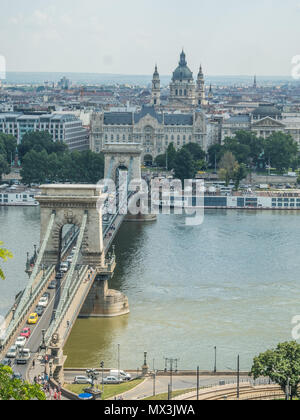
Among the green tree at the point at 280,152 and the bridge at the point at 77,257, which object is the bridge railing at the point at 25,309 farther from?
the green tree at the point at 280,152

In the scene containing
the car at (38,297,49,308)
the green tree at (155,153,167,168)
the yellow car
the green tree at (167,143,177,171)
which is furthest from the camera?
the green tree at (155,153,167,168)

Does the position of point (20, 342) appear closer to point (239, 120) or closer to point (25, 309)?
point (25, 309)

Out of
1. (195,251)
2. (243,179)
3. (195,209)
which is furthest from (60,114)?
(195,251)

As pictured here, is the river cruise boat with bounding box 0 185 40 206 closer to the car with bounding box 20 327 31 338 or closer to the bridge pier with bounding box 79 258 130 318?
the bridge pier with bounding box 79 258 130 318


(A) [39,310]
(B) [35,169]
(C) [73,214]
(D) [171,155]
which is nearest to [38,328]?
(A) [39,310]

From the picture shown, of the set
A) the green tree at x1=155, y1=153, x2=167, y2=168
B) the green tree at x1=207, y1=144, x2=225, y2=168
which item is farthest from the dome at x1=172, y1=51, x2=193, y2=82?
the green tree at x1=155, y1=153, x2=167, y2=168

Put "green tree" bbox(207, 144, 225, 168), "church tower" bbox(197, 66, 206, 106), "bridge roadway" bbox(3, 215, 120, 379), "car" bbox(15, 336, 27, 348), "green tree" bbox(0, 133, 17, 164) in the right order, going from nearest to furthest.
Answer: "bridge roadway" bbox(3, 215, 120, 379), "car" bbox(15, 336, 27, 348), "green tree" bbox(0, 133, 17, 164), "green tree" bbox(207, 144, 225, 168), "church tower" bbox(197, 66, 206, 106)

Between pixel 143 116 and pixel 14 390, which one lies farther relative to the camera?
pixel 143 116
